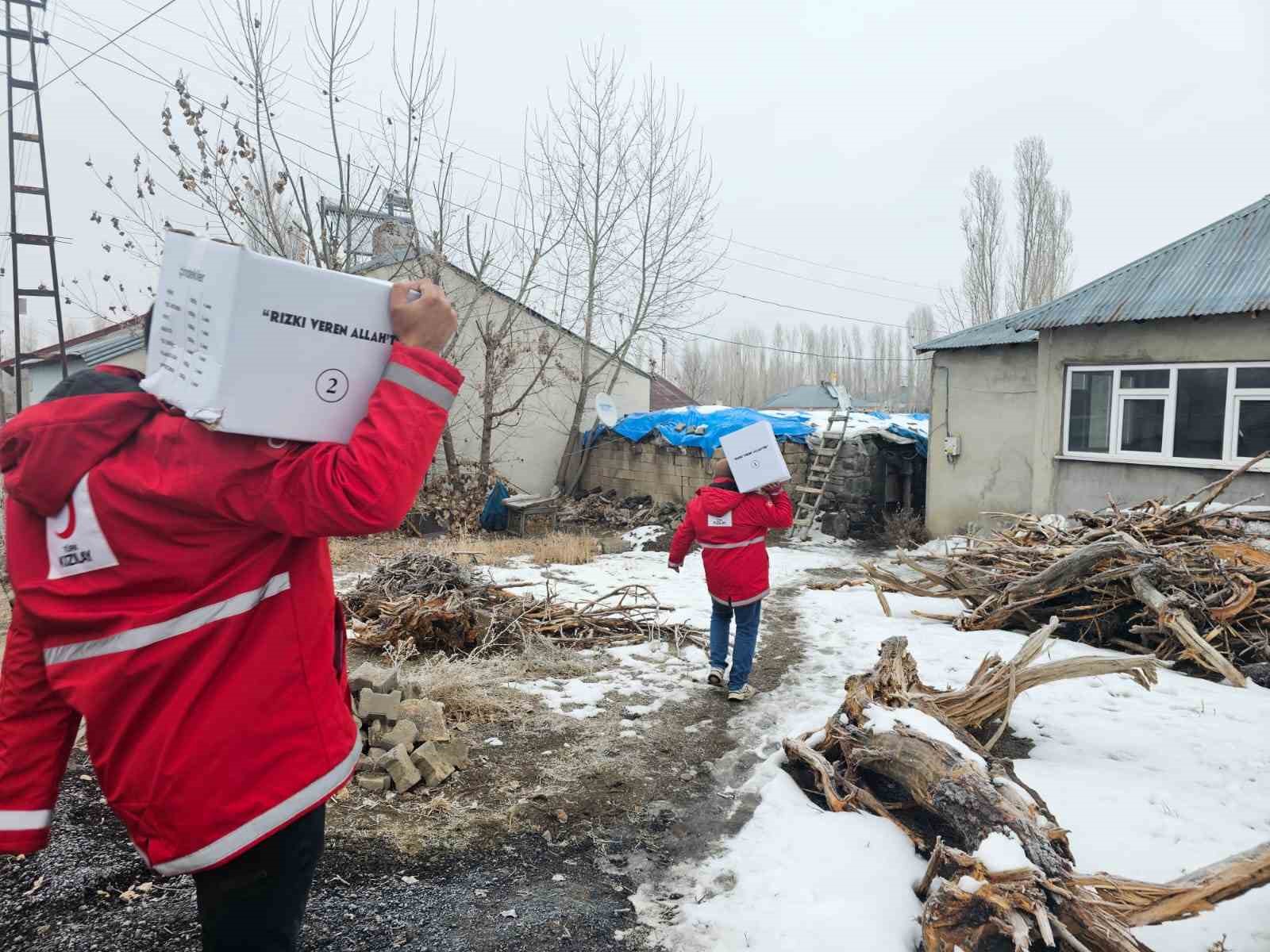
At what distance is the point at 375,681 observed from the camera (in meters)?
4.66

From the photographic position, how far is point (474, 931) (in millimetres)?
2887

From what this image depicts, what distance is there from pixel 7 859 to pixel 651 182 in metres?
17.9

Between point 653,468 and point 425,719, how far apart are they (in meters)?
12.9

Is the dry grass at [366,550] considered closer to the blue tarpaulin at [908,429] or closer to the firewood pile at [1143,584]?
the firewood pile at [1143,584]

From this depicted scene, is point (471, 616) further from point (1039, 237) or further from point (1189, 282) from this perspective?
point (1039, 237)

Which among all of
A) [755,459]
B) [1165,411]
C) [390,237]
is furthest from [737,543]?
[390,237]

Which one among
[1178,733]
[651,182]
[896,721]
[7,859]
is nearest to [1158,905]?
[896,721]

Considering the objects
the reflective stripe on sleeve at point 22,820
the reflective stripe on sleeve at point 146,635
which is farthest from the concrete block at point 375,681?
the reflective stripe on sleeve at point 146,635

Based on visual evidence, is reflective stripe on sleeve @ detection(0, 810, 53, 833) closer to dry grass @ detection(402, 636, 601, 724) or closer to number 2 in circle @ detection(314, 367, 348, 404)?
number 2 in circle @ detection(314, 367, 348, 404)

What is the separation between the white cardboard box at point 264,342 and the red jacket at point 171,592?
0.07 meters

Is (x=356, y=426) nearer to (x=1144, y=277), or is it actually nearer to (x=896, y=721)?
(x=896, y=721)

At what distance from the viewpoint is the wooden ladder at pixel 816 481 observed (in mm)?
13887

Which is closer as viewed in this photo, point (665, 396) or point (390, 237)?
point (390, 237)

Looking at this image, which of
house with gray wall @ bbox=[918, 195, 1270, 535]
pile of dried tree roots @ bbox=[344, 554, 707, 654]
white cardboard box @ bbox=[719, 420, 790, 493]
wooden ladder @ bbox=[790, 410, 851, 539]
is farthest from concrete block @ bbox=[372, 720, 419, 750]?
wooden ladder @ bbox=[790, 410, 851, 539]
